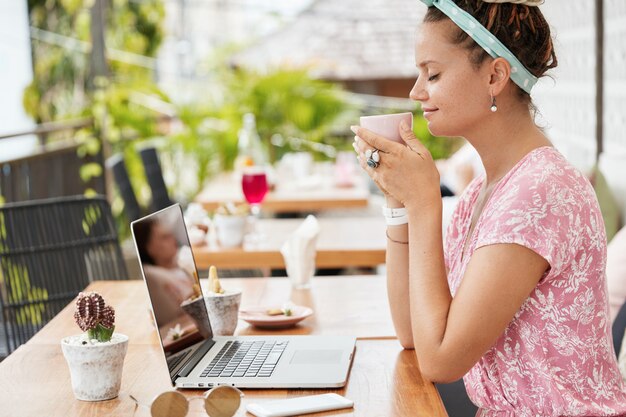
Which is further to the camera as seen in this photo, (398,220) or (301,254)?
(301,254)

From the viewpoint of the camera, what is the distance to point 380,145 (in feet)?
5.55

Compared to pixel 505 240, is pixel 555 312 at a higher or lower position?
lower

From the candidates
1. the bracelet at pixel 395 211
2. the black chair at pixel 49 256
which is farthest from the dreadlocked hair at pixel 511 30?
the black chair at pixel 49 256

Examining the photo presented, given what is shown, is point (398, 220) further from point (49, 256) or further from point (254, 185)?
point (254, 185)

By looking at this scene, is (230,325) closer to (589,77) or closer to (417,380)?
(417,380)

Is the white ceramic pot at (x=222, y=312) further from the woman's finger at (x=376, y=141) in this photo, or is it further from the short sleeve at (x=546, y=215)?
the short sleeve at (x=546, y=215)

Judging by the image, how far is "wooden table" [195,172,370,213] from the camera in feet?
14.3

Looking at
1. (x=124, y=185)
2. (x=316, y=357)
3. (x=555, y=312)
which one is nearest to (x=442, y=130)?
(x=555, y=312)

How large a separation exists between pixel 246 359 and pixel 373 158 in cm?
46

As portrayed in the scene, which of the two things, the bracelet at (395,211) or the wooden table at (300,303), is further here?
the wooden table at (300,303)

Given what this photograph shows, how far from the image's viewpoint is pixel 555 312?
1.59 m

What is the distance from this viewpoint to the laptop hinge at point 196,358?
1.64m

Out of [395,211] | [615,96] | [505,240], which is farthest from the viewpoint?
[615,96]

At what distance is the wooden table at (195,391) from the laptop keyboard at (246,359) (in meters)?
0.08
